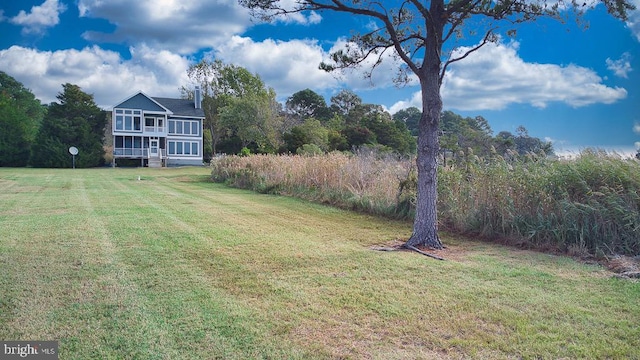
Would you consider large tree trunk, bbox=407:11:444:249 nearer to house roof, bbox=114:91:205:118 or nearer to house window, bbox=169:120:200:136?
house roof, bbox=114:91:205:118

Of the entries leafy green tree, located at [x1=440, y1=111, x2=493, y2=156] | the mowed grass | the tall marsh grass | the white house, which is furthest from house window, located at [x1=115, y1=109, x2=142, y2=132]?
the mowed grass

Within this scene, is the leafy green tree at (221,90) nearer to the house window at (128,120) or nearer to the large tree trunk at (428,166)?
the house window at (128,120)

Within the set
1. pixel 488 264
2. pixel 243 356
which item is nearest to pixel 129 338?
pixel 243 356

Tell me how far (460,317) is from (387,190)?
21.5ft

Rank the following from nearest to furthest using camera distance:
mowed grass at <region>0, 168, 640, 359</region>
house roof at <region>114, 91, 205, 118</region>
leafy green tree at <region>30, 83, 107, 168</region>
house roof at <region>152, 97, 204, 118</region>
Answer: mowed grass at <region>0, 168, 640, 359</region> < leafy green tree at <region>30, 83, 107, 168</region> < house roof at <region>114, 91, 205, 118</region> < house roof at <region>152, 97, 204, 118</region>

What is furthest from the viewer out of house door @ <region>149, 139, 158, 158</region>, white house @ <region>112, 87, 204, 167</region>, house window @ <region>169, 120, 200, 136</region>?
house window @ <region>169, 120, 200, 136</region>

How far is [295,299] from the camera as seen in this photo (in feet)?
12.3

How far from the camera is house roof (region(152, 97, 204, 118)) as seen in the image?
40594mm

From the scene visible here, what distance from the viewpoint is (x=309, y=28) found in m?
9.66

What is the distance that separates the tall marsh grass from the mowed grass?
0.57 m

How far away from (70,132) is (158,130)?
6892 millimetres

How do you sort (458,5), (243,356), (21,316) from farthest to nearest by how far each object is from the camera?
(458,5) < (21,316) < (243,356)

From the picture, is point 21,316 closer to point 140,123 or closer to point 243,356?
point 243,356

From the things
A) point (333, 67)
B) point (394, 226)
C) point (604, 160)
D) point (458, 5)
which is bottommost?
point (394, 226)
